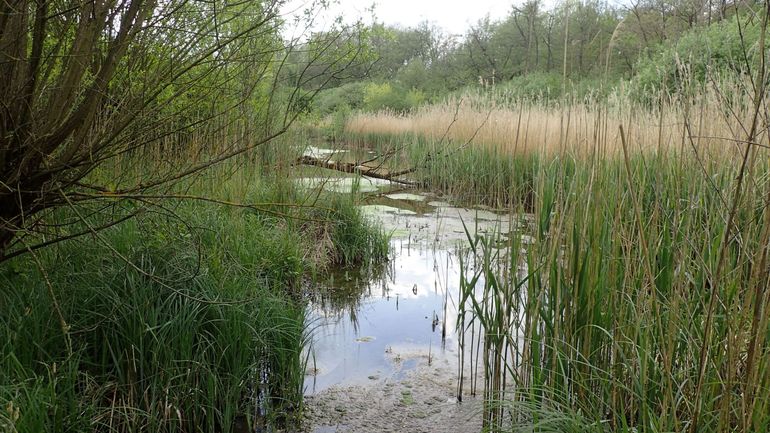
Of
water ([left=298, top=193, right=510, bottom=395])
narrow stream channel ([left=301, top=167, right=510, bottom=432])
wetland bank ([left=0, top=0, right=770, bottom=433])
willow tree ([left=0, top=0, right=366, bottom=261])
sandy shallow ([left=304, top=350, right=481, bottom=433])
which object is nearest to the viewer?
wetland bank ([left=0, top=0, right=770, bottom=433])

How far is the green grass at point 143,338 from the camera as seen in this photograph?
1.97 m

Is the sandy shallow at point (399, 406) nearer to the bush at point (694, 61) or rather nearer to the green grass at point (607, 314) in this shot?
the green grass at point (607, 314)

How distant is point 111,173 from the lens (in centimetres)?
309

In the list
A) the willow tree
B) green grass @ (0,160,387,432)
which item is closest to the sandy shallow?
green grass @ (0,160,387,432)

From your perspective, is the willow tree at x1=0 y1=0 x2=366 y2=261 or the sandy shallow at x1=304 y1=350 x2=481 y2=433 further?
the sandy shallow at x1=304 y1=350 x2=481 y2=433

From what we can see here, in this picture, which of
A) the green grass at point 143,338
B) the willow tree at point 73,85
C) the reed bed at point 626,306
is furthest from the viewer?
the green grass at point 143,338

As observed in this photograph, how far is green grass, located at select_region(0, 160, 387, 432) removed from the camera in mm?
1971

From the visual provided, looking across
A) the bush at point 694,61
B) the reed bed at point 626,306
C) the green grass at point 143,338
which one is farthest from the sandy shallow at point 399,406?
the bush at point 694,61

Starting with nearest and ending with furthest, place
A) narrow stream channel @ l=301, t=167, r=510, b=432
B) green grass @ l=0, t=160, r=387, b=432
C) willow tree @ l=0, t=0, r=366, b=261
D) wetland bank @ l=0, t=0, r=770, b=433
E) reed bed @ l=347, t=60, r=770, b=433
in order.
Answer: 1. reed bed @ l=347, t=60, r=770, b=433
2. wetland bank @ l=0, t=0, r=770, b=433
3. willow tree @ l=0, t=0, r=366, b=261
4. green grass @ l=0, t=160, r=387, b=432
5. narrow stream channel @ l=301, t=167, r=510, b=432

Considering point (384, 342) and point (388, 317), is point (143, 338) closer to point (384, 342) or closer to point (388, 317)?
point (384, 342)

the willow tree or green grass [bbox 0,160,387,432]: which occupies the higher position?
the willow tree

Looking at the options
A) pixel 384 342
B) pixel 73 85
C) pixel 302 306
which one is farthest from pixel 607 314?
pixel 73 85

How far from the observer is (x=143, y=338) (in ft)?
7.39

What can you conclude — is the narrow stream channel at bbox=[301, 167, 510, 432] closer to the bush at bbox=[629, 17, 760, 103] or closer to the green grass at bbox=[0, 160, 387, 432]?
the green grass at bbox=[0, 160, 387, 432]
